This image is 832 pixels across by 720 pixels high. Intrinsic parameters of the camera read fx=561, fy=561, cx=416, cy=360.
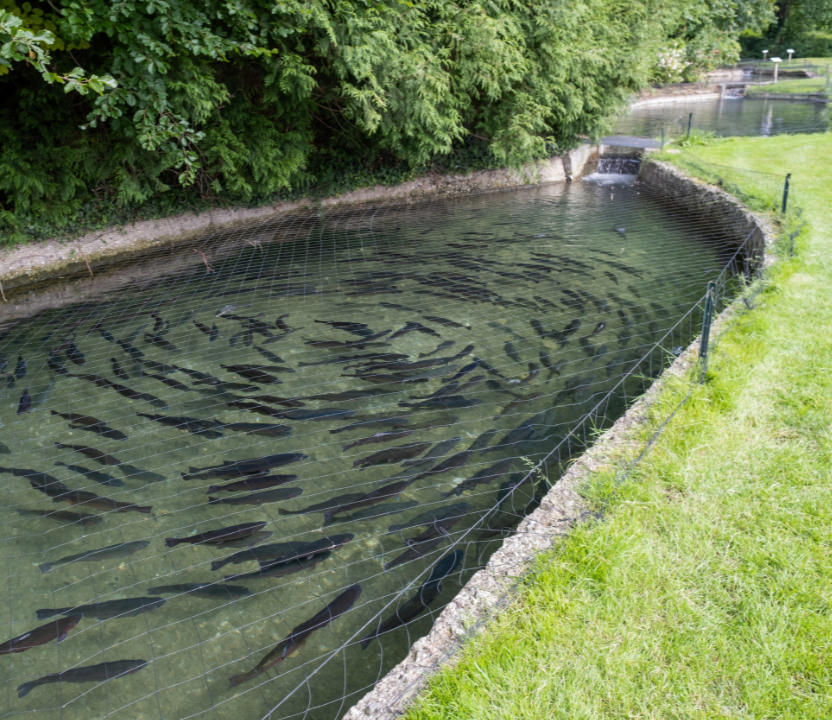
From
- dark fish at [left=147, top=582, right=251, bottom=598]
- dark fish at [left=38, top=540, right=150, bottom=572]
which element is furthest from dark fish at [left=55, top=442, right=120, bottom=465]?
dark fish at [left=147, top=582, right=251, bottom=598]

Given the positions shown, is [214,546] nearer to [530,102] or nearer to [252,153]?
[252,153]

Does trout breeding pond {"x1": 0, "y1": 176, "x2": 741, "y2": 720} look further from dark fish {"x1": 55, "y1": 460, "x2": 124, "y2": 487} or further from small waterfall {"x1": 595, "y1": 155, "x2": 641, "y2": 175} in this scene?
small waterfall {"x1": 595, "y1": 155, "x2": 641, "y2": 175}

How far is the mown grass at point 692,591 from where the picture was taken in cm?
205

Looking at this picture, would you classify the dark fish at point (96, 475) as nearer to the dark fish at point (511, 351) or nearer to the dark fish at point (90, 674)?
the dark fish at point (90, 674)

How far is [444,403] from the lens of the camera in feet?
15.4

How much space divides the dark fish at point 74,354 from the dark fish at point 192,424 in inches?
64.8

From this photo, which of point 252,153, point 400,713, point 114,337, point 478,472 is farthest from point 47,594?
point 252,153

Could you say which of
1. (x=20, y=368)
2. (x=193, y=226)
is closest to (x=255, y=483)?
(x=20, y=368)

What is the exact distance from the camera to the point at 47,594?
3246 mm

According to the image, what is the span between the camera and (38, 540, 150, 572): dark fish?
3449mm

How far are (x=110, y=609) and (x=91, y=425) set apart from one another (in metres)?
2.22

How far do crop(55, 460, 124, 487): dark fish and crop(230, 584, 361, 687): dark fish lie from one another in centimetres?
196

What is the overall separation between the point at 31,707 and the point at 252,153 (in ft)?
29.3

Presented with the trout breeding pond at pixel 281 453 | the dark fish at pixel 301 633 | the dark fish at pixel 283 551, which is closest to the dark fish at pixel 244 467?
the trout breeding pond at pixel 281 453
